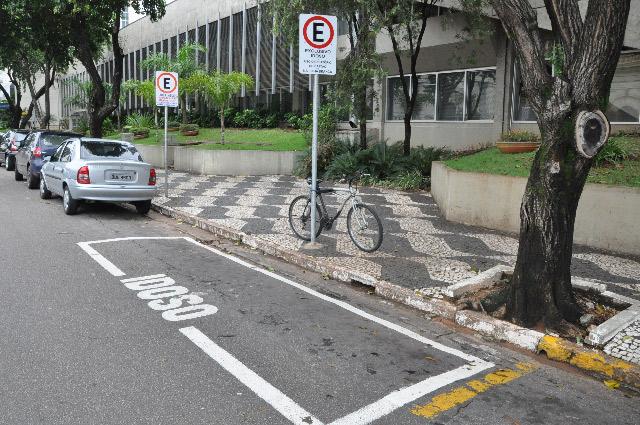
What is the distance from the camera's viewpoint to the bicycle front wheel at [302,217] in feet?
29.2

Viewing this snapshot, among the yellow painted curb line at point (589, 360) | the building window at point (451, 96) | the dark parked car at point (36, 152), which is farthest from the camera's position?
Result: the building window at point (451, 96)

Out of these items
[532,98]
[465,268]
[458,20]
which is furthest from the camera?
[458,20]

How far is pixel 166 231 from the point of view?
10.2 metres

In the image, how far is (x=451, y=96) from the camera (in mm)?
19219

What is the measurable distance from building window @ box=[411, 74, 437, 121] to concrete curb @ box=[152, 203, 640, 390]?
517 inches

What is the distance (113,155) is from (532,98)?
8.87 metres

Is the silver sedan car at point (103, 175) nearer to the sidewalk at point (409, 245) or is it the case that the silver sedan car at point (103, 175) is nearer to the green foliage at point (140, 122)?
the sidewalk at point (409, 245)

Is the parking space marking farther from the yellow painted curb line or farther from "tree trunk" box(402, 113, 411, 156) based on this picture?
"tree trunk" box(402, 113, 411, 156)

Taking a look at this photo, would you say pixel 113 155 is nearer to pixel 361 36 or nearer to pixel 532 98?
pixel 361 36

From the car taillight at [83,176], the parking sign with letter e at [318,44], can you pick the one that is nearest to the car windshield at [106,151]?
the car taillight at [83,176]

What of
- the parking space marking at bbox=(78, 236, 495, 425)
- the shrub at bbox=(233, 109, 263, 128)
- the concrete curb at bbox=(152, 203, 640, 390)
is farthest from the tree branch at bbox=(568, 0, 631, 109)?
the shrub at bbox=(233, 109, 263, 128)

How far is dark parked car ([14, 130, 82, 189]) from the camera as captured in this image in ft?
52.3

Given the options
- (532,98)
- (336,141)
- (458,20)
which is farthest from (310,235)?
(458,20)

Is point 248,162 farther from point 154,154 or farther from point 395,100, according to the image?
point 154,154
